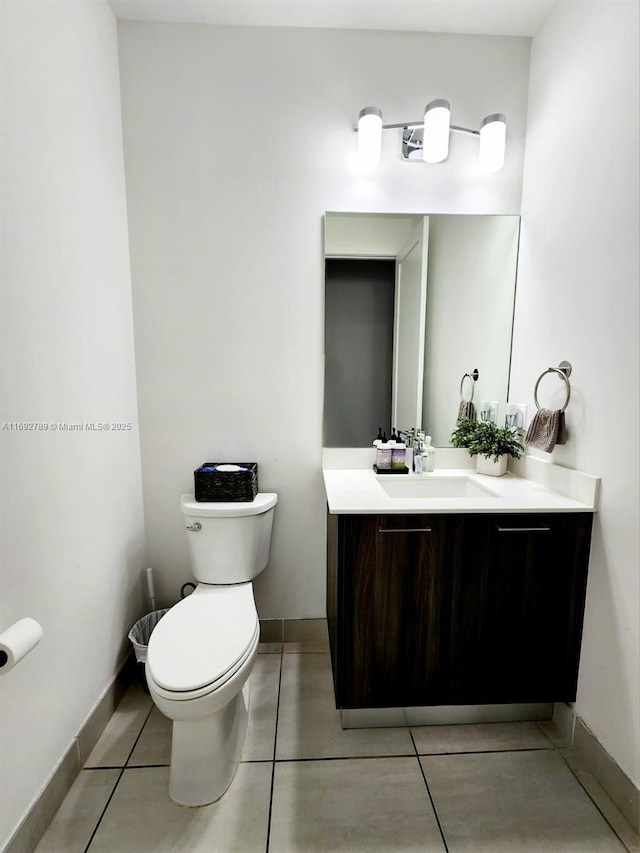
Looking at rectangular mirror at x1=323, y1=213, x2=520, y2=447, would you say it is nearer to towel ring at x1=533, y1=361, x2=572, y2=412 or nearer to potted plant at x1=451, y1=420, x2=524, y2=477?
potted plant at x1=451, y1=420, x2=524, y2=477

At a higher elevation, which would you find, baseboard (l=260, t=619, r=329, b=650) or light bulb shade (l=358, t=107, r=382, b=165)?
light bulb shade (l=358, t=107, r=382, b=165)

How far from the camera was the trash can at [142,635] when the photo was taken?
164 cm

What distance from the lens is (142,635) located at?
1.76 m

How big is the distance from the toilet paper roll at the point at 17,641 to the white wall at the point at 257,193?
0.87m

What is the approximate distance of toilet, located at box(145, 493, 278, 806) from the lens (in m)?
1.14

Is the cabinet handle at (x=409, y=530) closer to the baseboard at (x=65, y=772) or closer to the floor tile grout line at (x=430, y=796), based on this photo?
the floor tile grout line at (x=430, y=796)

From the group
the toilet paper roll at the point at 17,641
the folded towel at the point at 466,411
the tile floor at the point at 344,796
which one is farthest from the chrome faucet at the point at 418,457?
the toilet paper roll at the point at 17,641

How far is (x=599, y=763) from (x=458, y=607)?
0.64 metres

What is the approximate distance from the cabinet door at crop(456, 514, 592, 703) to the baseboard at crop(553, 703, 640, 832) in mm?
101

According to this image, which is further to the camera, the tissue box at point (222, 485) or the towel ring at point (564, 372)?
the tissue box at point (222, 485)

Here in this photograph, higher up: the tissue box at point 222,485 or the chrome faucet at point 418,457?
the chrome faucet at point 418,457

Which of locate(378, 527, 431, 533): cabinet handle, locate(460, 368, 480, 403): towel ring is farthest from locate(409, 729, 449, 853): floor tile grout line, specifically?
locate(460, 368, 480, 403): towel ring

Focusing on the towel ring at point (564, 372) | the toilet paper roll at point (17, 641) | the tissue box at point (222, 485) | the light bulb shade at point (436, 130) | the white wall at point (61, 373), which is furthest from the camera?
the tissue box at point (222, 485)

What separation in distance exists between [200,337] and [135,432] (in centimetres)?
51
